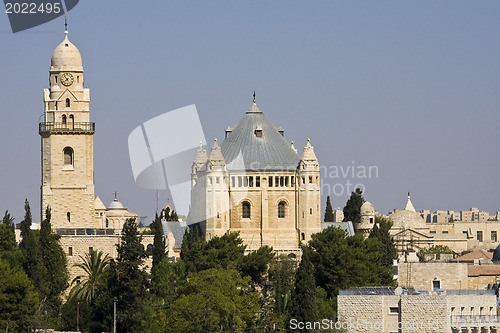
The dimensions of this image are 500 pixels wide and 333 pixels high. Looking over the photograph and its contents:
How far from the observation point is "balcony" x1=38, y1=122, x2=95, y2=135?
94625 millimetres

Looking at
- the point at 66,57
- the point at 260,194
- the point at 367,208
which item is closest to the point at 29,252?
the point at 66,57

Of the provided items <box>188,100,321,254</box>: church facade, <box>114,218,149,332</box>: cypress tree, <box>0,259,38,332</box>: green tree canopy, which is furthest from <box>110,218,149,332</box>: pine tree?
<box>188,100,321,254</box>: church facade

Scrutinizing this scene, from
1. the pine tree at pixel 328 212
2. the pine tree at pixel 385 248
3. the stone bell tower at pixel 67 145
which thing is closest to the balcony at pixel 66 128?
the stone bell tower at pixel 67 145

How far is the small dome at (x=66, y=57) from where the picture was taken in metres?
96.1

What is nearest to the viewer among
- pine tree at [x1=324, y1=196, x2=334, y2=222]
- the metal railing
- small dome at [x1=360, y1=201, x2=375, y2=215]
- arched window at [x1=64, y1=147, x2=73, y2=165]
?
the metal railing

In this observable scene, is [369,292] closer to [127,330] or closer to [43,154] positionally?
[127,330]

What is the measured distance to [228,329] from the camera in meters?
69.6

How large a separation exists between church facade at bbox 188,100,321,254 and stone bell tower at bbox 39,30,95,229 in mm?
15247

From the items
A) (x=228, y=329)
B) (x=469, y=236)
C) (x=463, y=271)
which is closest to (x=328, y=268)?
(x=463, y=271)

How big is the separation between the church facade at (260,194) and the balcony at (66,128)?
15.3 m

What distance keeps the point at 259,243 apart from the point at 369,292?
44.1 m

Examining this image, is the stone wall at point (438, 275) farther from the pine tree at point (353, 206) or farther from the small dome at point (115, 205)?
the small dome at point (115, 205)

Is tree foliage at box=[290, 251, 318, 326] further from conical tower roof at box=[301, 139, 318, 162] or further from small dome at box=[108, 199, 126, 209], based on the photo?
small dome at box=[108, 199, 126, 209]

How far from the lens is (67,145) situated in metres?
→ 94.6
